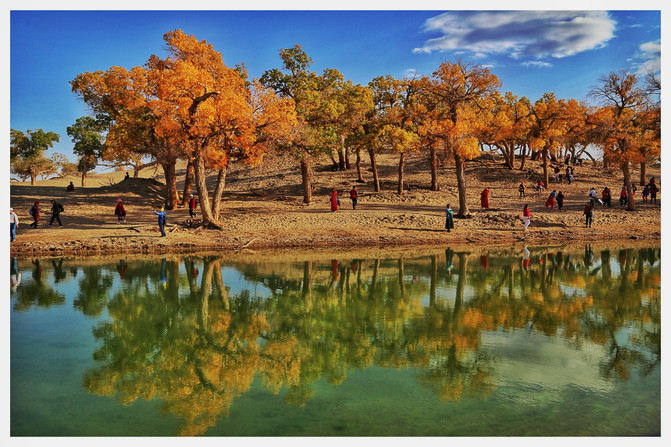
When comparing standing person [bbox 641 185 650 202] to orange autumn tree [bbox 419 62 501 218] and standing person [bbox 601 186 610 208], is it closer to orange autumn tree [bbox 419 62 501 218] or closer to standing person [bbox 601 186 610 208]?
standing person [bbox 601 186 610 208]

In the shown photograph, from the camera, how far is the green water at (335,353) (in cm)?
848

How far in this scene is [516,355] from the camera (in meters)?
11.3

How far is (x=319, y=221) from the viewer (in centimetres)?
3306

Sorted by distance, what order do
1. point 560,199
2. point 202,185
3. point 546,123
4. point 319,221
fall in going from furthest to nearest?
point 546,123
point 560,199
point 319,221
point 202,185

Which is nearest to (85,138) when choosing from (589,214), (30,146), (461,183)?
(30,146)

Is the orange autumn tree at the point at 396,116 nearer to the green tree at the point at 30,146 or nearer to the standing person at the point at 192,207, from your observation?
the standing person at the point at 192,207

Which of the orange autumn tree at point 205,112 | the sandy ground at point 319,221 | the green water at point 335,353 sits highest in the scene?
the orange autumn tree at point 205,112

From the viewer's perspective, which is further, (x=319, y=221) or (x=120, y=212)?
(x=319, y=221)

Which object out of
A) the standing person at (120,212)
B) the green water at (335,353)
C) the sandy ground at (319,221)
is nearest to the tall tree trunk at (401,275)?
the green water at (335,353)

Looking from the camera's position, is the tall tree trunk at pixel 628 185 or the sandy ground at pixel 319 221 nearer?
the sandy ground at pixel 319 221

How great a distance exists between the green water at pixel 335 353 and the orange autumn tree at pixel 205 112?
33.2ft

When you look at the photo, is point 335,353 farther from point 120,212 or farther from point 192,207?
point 120,212

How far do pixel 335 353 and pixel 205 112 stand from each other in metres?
19.7

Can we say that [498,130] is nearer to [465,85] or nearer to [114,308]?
[465,85]
